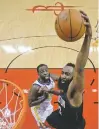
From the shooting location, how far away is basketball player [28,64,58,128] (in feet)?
12.5

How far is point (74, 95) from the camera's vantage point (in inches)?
92.0

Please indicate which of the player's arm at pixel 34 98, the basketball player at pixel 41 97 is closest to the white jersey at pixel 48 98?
the basketball player at pixel 41 97

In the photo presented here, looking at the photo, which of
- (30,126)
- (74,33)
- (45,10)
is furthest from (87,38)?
(45,10)

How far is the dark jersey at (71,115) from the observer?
2.48 m

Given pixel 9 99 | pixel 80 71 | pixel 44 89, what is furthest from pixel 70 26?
pixel 9 99

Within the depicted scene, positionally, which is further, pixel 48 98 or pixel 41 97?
pixel 48 98

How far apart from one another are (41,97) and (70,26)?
5.53ft

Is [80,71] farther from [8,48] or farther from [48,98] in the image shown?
[8,48]

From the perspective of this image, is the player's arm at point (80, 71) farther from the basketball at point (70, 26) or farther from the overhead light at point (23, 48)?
the overhead light at point (23, 48)

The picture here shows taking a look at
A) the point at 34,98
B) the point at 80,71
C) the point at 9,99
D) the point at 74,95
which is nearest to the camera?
the point at 80,71

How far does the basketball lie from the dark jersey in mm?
471

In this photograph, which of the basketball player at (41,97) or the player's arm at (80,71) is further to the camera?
the basketball player at (41,97)

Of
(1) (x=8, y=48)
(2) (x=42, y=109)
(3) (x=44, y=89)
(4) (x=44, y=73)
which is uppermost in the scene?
(1) (x=8, y=48)

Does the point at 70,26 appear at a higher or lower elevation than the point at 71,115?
higher
